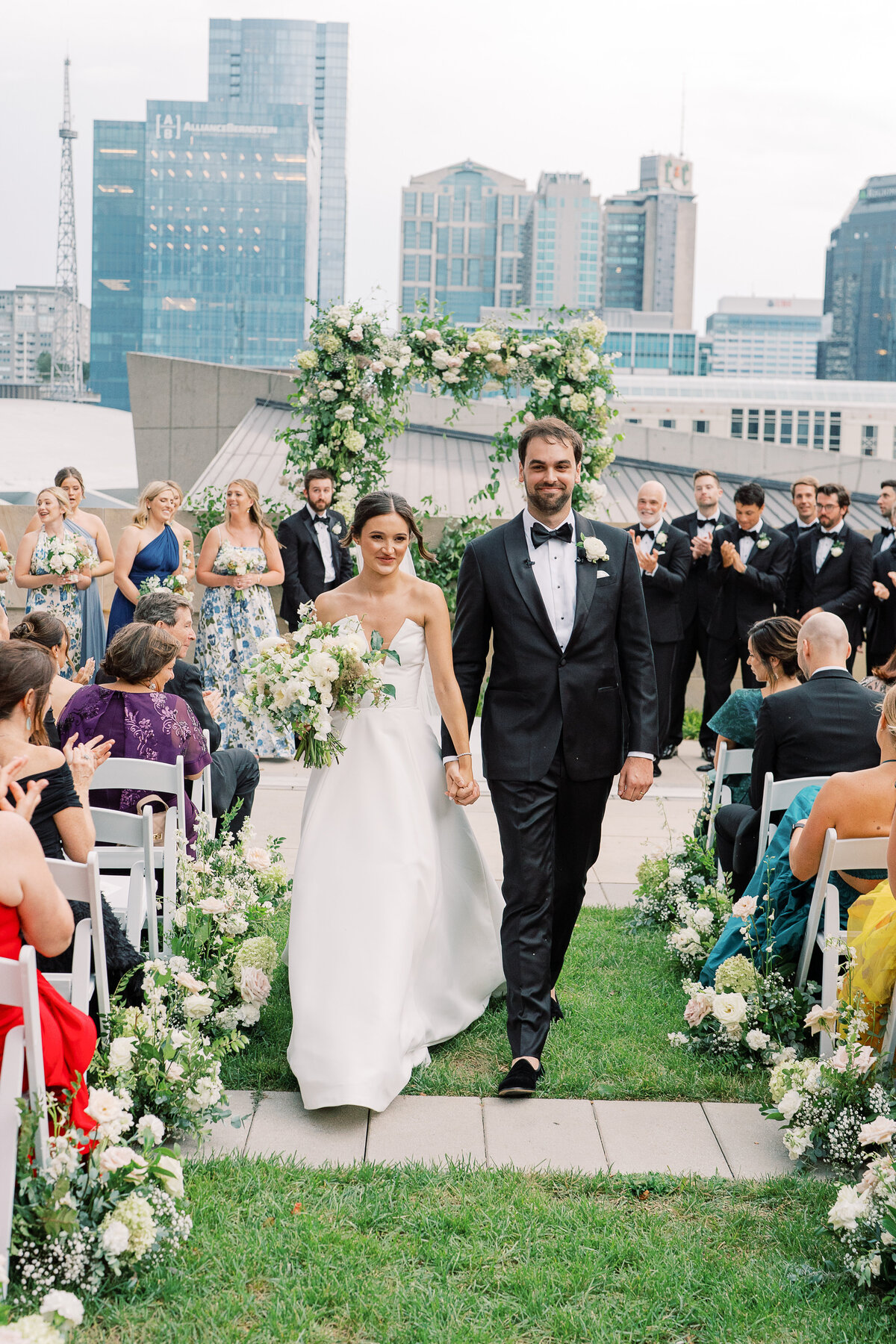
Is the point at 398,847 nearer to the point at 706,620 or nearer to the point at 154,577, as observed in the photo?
the point at 154,577

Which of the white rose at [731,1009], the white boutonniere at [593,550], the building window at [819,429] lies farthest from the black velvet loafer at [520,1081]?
the building window at [819,429]

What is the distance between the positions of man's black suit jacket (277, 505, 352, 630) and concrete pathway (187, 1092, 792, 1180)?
5432 mm

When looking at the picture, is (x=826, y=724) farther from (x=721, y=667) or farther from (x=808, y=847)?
(x=721, y=667)

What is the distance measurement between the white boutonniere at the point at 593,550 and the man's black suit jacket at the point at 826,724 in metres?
0.95

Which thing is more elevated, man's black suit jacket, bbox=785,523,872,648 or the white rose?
man's black suit jacket, bbox=785,523,872,648

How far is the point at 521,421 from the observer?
998 cm

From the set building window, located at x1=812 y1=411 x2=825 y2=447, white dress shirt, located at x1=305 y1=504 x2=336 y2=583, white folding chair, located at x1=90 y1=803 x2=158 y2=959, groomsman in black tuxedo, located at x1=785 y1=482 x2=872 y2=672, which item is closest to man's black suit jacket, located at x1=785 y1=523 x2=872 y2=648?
groomsman in black tuxedo, located at x1=785 y1=482 x2=872 y2=672

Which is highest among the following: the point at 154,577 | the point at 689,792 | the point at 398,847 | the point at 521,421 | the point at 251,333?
the point at 251,333

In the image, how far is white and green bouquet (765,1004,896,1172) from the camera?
3375 millimetres

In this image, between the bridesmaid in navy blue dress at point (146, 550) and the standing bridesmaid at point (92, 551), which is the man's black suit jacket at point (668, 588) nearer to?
the bridesmaid in navy blue dress at point (146, 550)

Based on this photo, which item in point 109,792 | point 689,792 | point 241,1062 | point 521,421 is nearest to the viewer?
point 241,1062

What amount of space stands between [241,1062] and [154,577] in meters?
4.08

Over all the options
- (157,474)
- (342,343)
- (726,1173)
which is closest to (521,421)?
(342,343)

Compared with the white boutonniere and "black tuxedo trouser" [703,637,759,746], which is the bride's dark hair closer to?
the white boutonniere
